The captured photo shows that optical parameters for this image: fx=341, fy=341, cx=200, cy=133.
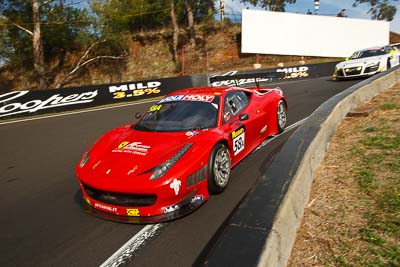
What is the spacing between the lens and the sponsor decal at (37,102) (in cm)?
1304

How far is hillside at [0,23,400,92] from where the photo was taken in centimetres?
2991

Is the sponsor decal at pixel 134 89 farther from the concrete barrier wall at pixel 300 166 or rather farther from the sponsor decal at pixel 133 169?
the sponsor decal at pixel 133 169

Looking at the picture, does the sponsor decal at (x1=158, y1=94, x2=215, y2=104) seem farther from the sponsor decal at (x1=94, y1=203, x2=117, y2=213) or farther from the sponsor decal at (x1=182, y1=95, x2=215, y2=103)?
the sponsor decal at (x1=94, y1=203, x2=117, y2=213)

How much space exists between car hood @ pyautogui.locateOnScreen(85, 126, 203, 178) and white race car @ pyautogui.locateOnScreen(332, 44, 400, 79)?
35.0 feet

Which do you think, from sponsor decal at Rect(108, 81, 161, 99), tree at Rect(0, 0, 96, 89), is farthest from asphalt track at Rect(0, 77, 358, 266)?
tree at Rect(0, 0, 96, 89)

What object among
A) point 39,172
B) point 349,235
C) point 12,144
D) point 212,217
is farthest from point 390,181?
point 12,144

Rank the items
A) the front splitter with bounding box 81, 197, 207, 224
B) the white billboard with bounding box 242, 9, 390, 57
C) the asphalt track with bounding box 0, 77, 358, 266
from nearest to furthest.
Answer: the asphalt track with bounding box 0, 77, 358, 266 → the front splitter with bounding box 81, 197, 207, 224 → the white billboard with bounding box 242, 9, 390, 57

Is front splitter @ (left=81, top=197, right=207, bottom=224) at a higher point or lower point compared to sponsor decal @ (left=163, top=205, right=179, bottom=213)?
lower

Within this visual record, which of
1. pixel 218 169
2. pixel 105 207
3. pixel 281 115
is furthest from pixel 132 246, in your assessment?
pixel 281 115

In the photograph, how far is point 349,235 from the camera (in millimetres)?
2654

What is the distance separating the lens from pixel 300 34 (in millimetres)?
29188

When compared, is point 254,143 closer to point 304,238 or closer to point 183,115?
point 183,115

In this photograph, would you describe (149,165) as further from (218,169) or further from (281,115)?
(281,115)

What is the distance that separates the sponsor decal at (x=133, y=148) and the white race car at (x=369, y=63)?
11.2 meters
